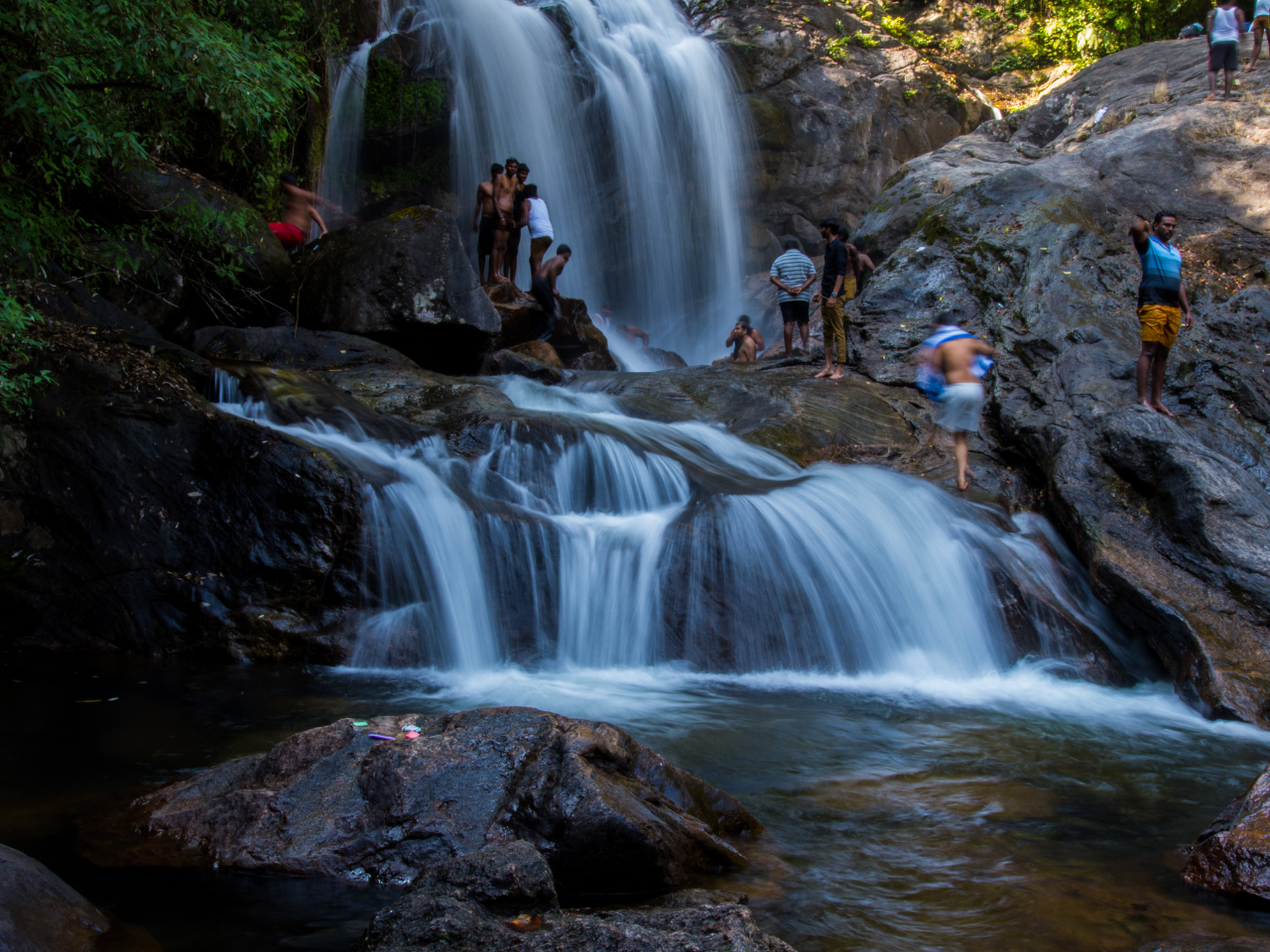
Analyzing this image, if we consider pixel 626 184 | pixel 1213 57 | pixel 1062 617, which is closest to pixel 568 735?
pixel 1062 617

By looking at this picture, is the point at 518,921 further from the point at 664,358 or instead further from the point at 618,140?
the point at 618,140

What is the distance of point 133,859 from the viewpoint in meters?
3.22

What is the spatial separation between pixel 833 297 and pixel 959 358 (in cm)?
275

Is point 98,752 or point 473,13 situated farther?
point 473,13

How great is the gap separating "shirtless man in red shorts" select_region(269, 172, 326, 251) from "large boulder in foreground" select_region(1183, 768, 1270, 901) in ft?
38.0

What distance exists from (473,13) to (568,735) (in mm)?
19952

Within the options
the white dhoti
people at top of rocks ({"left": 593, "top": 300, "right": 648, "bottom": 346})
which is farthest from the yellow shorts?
people at top of rocks ({"left": 593, "top": 300, "right": 648, "bottom": 346})

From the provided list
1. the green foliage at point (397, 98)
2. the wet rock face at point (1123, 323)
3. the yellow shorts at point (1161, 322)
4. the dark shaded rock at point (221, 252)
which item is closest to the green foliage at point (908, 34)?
the wet rock face at point (1123, 323)

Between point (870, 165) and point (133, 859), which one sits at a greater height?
point (870, 165)

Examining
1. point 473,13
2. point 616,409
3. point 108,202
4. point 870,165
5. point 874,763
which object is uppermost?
point 473,13

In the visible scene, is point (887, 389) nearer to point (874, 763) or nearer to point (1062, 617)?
point (1062, 617)

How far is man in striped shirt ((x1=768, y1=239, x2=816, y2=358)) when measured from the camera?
13.1m

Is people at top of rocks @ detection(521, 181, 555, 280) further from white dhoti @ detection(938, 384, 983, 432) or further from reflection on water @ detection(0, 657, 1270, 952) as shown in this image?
reflection on water @ detection(0, 657, 1270, 952)

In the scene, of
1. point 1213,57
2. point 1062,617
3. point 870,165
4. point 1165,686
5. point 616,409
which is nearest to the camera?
point 1165,686
